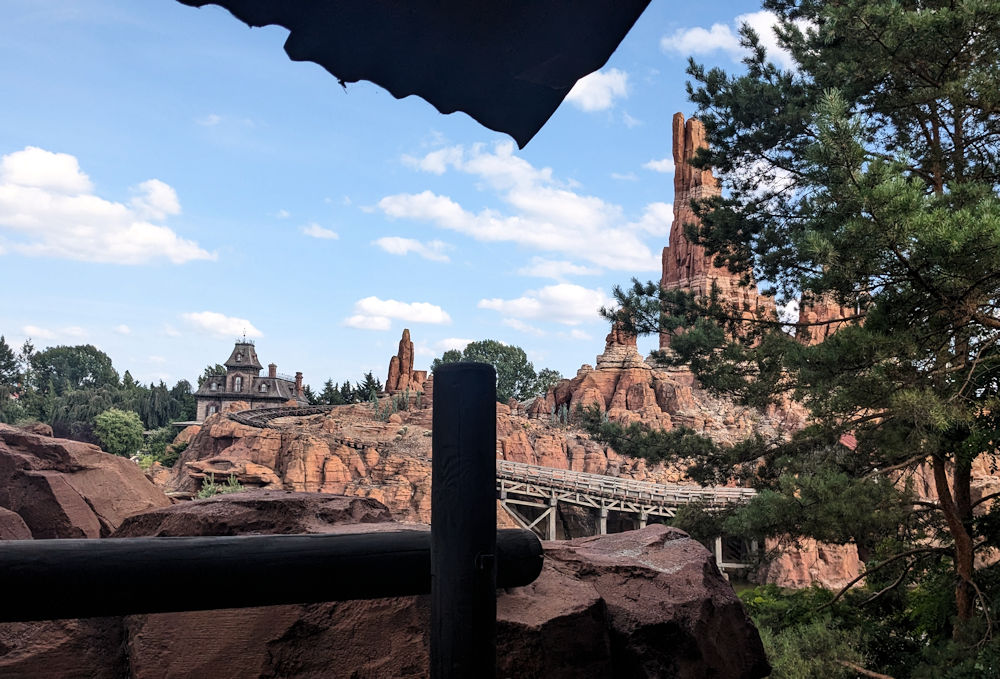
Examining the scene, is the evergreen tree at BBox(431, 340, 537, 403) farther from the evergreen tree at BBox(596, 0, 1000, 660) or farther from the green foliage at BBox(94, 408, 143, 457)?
the evergreen tree at BBox(596, 0, 1000, 660)

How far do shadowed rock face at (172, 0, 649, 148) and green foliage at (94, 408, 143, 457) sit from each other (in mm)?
38713

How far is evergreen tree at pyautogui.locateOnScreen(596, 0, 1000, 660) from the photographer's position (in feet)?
19.1

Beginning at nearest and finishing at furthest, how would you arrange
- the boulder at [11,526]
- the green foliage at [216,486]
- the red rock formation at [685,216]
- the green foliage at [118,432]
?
the boulder at [11,526] → the green foliage at [216,486] → the green foliage at [118,432] → the red rock formation at [685,216]

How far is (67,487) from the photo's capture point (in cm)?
668

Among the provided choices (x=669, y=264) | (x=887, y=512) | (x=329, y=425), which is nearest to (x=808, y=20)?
(x=887, y=512)

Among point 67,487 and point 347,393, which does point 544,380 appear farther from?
point 67,487

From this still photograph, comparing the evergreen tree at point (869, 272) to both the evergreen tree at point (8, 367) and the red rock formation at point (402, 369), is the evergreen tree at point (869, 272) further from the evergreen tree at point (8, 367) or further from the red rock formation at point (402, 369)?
the evergreen tree at point (8, 367)

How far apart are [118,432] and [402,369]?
16.1 metres

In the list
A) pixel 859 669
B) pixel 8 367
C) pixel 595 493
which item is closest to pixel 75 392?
pixel 8 367

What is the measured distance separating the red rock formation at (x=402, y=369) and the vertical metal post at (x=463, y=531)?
1713 inches

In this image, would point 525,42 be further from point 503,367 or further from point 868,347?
point 503,367

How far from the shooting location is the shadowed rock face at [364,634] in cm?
282

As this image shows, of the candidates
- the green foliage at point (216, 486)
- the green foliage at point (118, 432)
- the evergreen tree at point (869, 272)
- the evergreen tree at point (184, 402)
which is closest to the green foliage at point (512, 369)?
the evergreen tree at point (184, 402)

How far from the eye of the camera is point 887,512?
310 inches
